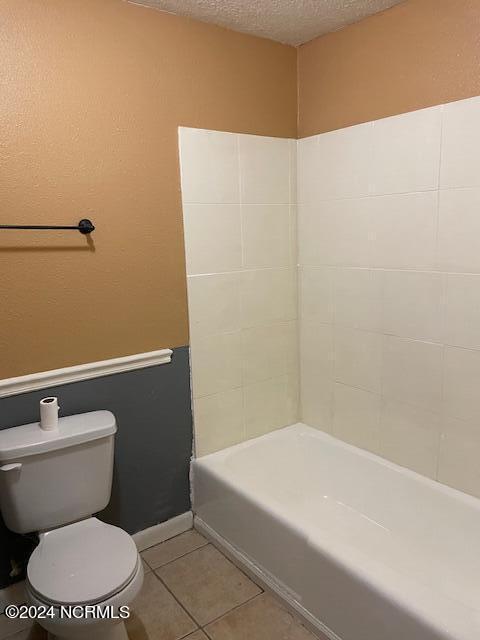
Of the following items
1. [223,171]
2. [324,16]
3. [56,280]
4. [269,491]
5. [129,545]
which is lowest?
[269,491]

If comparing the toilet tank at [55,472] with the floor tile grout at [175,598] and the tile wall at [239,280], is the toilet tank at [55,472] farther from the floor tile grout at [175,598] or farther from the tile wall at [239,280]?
the tile wall at [239,280]

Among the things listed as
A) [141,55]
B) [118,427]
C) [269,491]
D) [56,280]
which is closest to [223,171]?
[141,55]

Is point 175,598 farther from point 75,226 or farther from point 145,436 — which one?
point 75,226

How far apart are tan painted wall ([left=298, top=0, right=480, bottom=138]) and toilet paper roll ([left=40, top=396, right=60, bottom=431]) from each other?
65.1 inches

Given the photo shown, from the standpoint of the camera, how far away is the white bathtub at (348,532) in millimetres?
1422

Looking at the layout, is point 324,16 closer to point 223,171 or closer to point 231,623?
point 223,171

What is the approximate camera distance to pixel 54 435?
169 centimetres

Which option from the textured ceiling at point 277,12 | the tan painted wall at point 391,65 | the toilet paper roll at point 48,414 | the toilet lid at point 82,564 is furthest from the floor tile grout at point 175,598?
Answer: the textured ceiling at point 277,12

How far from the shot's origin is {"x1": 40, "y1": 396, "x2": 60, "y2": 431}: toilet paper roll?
1.70m

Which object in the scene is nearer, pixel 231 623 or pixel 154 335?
pixel 231 623

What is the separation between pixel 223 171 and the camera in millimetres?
2150

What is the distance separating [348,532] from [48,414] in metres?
1.30

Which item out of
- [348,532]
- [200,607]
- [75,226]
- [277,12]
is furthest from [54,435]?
[277,12]

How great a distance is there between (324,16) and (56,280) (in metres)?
1.49
